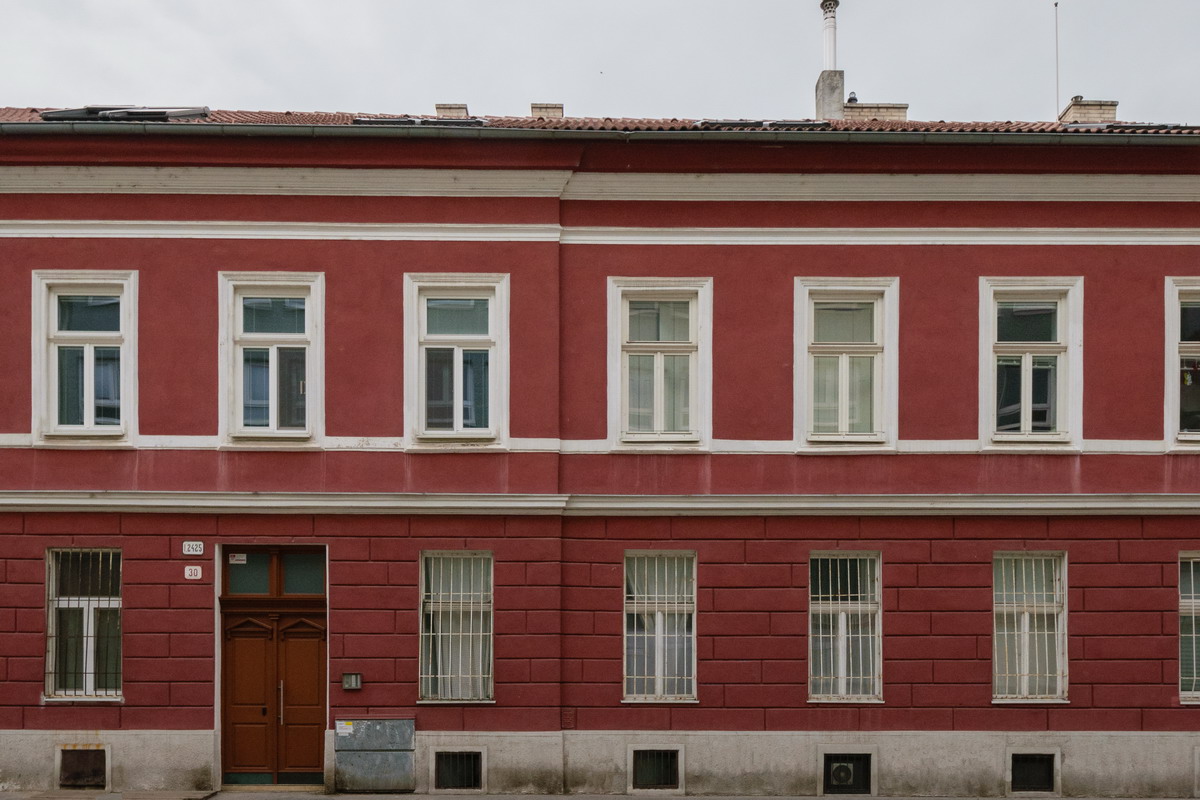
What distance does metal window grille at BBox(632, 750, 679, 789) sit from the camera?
31.8 feet

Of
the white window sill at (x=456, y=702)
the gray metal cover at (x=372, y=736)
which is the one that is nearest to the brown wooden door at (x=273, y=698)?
the gray metal cover at (x=372, y=736)

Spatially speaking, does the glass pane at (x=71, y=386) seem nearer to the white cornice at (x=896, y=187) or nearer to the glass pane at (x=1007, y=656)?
the white cornice at (x=896, y=187)

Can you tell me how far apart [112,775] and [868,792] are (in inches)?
338

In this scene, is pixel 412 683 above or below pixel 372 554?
below

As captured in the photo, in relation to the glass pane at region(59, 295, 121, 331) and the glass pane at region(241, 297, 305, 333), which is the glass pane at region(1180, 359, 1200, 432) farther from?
the glass pane at region(59, 295, 121, 331)

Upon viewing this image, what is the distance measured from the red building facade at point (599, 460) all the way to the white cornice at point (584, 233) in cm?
4

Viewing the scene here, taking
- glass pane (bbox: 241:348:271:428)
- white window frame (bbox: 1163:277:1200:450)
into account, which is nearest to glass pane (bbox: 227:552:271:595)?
glass pane (bbox: 241:348:271:428)

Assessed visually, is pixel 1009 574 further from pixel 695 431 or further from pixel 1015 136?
pixel 1015 136

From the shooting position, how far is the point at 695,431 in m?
9.85

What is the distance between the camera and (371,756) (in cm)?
948

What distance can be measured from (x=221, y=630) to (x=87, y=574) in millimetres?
1695

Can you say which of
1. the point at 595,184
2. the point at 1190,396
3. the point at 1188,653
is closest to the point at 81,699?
the point at 595,184

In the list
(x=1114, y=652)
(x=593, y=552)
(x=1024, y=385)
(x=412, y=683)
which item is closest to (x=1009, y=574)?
(x=1114, y=652)

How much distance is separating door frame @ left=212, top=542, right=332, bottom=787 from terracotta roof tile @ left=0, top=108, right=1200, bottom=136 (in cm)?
496
